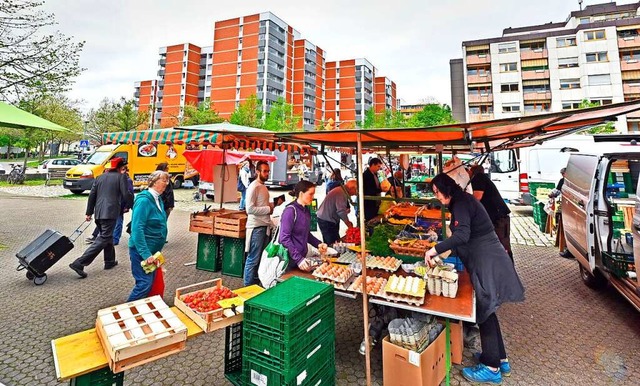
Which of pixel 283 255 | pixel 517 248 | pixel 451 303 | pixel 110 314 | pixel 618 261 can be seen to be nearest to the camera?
pixel 110 314

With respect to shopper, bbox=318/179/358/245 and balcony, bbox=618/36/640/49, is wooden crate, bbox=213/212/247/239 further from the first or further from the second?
balcony, bbox=618/36/640/49

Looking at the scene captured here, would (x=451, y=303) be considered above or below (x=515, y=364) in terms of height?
above

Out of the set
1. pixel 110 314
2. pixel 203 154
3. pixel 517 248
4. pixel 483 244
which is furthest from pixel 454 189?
pixel 203 154

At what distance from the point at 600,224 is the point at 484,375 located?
10.1 ft

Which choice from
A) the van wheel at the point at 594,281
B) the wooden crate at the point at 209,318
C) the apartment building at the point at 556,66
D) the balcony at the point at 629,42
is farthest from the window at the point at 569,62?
the wooden crate at the point at 209,318

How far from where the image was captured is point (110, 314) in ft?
Result: 7.32

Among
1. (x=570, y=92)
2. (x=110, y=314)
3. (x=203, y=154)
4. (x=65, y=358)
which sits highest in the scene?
(x=570, y=92)

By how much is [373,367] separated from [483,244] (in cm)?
168

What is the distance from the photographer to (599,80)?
40.3 m

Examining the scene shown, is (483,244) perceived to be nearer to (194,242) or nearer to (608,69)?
(194,242)

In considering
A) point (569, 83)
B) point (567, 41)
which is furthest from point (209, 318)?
point (567, 41)

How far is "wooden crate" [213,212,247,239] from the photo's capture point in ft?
17.6

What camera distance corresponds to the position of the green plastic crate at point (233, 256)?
18.2ft

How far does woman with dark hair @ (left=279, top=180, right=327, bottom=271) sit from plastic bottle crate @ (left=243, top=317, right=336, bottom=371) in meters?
1.20
